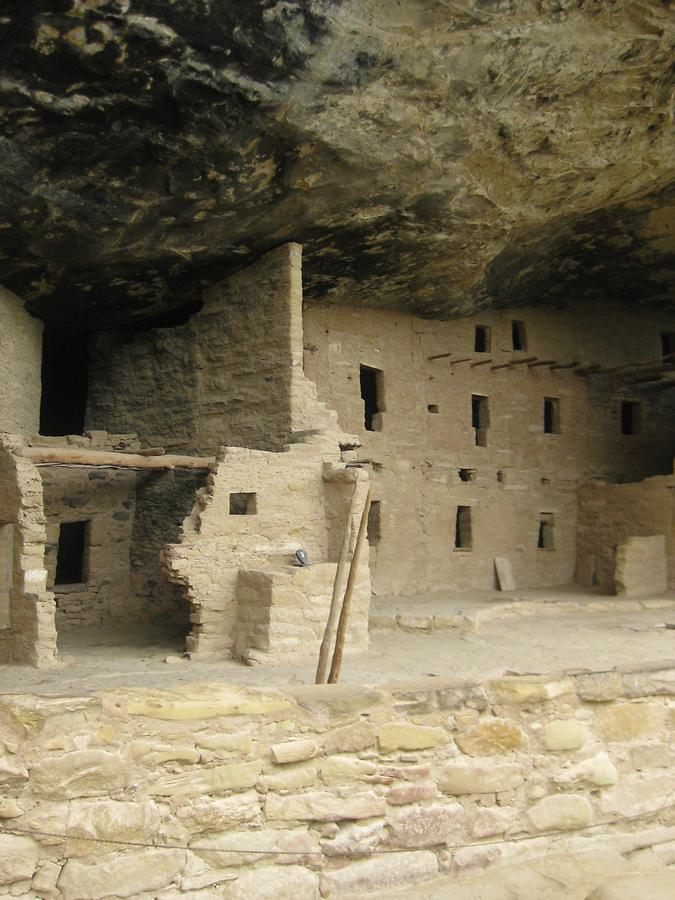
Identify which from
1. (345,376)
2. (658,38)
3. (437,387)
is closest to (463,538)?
(437,387)

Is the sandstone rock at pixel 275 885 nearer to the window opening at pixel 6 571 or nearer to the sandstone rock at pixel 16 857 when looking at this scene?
the sandstone rock at pixel 16 857

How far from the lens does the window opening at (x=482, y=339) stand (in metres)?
16.3

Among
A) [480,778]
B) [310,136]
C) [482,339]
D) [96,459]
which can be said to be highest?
[310,136]

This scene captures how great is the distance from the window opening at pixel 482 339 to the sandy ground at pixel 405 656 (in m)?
5.75

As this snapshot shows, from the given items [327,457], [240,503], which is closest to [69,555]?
[240,503]

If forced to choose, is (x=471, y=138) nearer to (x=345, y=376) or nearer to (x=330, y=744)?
(x=345, y=376)

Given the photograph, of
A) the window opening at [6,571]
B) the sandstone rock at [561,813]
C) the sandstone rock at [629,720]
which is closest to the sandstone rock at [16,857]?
the sandstone rock at [561,813]

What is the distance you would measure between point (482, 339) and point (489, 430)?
1.76 metres

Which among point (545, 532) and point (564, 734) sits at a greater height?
point (545, 532)

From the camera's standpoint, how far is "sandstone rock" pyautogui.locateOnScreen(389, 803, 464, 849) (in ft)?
13.8

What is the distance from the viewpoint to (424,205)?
11.4 m

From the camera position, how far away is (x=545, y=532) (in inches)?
665

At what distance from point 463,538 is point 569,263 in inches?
208

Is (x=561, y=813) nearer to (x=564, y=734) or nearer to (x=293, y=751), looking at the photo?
(x=564, y=734)
